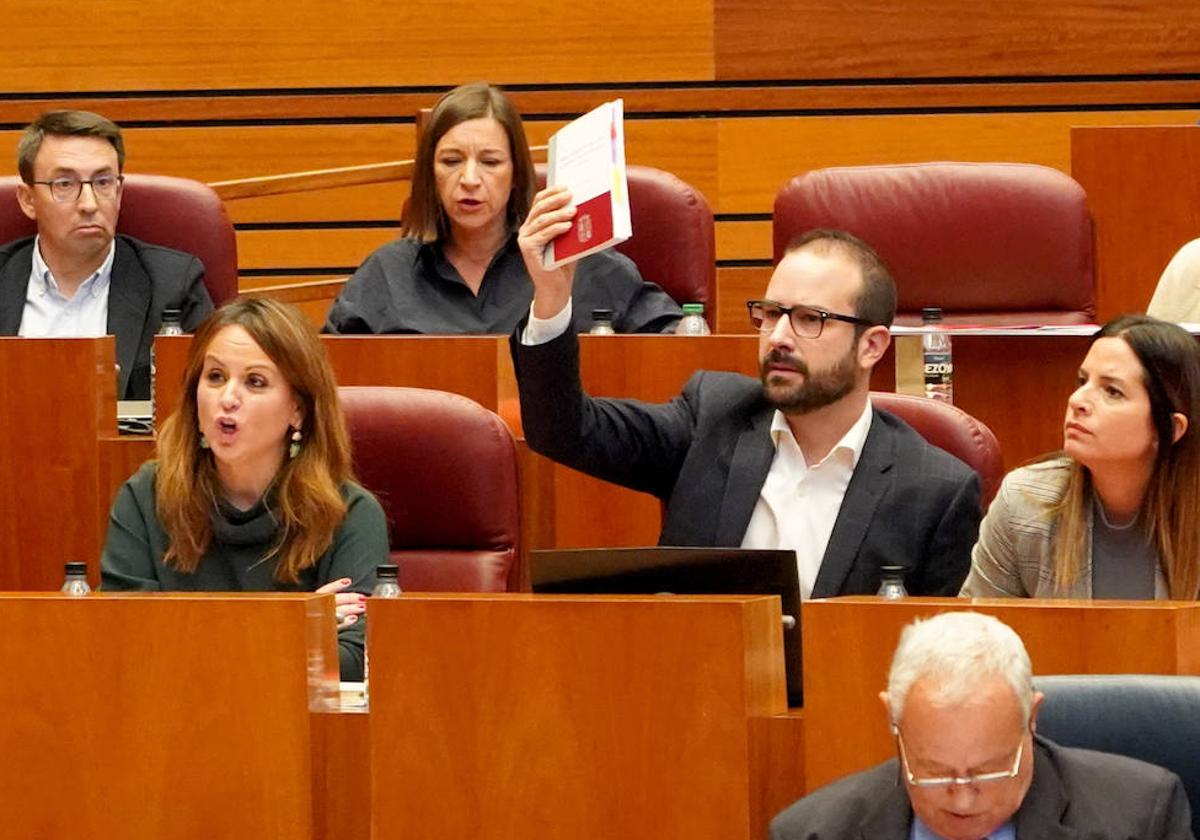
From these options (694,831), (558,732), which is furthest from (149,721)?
(694,831)

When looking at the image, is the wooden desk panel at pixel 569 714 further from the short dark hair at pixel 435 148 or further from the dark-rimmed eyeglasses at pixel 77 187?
the dark-rimmed eyeglasses at pixel 77 187

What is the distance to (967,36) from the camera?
564cm

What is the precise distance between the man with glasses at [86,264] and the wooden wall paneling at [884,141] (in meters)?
1.99

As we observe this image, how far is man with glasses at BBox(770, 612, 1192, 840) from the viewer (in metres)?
1.82

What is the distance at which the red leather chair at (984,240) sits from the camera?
4.04 metres

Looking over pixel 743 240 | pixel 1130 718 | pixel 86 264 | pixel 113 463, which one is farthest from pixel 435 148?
pixel 1130 718

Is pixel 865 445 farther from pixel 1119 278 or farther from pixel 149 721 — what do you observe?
pixel 1119 278

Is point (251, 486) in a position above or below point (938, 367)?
below

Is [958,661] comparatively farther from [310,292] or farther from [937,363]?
[310,292]

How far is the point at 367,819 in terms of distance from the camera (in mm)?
2291

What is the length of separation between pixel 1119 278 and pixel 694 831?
2.36m

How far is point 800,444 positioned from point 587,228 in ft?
1.67

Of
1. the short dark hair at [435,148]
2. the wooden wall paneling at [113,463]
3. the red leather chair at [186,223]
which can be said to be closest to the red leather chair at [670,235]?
the short dark hair at [435,148]

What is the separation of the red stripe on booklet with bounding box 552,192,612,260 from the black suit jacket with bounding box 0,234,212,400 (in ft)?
5.41
